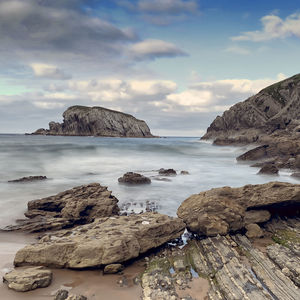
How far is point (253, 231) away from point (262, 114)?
8777cm

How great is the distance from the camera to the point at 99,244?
8.00 m

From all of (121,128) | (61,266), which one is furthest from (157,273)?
(121,128)

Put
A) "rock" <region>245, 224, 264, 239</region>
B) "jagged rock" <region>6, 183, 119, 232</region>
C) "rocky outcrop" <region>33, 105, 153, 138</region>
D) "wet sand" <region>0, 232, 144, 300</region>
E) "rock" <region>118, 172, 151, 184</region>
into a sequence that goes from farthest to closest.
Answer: "rocky outcrop" <region>33, 105, 153, 138</region> < "rock" <region>118, 172, 151, 184</region> < "jagged rock" <region>6, 183, 119, 232</region> < "rock" <region>245, 224, 264, 239</region> < "wet sand" <region>0, 232, 144, 300</region>

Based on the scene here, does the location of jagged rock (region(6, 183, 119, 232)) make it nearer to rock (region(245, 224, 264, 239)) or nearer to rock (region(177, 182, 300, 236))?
rock (region(177, 182, 300, 236))

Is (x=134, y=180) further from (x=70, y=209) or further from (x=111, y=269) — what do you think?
(x=111, y=269)

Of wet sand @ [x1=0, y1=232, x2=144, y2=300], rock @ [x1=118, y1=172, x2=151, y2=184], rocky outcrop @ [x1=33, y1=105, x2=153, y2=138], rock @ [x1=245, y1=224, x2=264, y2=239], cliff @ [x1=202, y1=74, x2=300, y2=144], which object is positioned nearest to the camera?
wet sand @ [x1=0, y1=232, x2=144, y2=300]

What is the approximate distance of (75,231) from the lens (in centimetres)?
953

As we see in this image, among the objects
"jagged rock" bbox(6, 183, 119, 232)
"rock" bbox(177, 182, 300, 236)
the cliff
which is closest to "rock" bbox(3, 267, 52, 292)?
"jagged rock" bbox(6, 183, 119, 232)

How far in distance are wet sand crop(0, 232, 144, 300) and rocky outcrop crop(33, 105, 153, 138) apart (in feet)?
499

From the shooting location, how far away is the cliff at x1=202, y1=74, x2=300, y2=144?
77.4m

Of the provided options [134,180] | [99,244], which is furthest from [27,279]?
[134,180]

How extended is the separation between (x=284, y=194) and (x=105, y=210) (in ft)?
25.5

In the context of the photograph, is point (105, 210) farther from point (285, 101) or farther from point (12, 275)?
point (285, 101)

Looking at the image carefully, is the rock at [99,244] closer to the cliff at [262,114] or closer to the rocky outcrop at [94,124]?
the cliff at [262,114]
